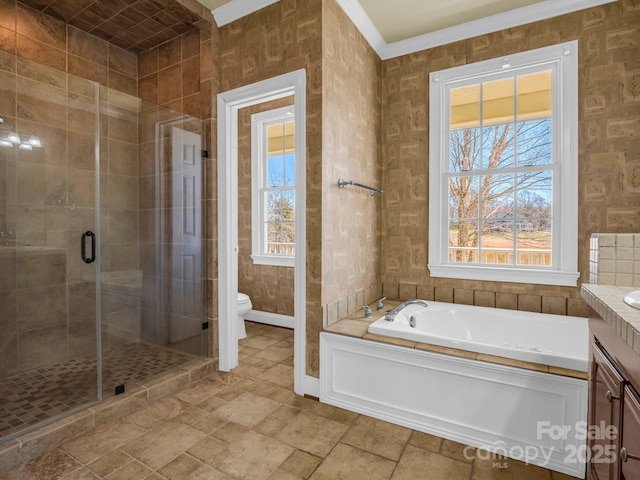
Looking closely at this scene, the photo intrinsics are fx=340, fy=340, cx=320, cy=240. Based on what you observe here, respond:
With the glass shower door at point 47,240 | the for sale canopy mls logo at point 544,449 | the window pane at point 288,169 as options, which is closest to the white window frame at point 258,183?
the window pane at point 288,169

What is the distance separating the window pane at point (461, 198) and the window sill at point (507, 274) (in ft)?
1.53

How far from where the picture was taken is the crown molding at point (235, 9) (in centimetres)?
247

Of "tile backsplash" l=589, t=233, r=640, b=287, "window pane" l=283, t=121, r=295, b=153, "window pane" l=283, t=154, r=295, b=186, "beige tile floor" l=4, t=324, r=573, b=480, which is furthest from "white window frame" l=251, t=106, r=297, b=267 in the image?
"tile backsplash" l=589, t=233, r=640, b=287

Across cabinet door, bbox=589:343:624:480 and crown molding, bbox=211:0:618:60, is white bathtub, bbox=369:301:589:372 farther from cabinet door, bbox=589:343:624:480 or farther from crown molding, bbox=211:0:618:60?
crown molding, bbox=211:0:618:60

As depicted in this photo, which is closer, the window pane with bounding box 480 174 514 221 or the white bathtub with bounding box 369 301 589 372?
the white bathtub with bounding box 369 301 589 372

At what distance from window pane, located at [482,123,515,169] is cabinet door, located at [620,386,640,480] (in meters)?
2.21

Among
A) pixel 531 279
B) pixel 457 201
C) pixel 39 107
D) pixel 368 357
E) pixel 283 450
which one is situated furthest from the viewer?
pixel 457 201

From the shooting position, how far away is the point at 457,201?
118 inches

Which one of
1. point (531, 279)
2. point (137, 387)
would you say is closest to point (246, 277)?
point (137, 387)

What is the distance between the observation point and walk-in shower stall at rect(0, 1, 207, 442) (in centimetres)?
221

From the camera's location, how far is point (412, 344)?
2.00 metres

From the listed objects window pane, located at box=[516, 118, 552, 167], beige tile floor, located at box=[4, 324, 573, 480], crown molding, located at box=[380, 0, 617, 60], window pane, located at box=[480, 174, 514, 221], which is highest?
crown molding, located at box=[380, 0, 617, 60]

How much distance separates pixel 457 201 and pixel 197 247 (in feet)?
7.40

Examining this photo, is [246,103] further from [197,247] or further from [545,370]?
[545,370]
